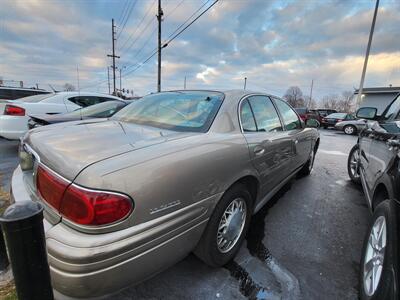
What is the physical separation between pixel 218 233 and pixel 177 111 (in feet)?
3.96

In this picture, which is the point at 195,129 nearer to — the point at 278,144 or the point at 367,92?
the point at 278,144

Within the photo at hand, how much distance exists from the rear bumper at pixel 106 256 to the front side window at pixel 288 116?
248 centimetres

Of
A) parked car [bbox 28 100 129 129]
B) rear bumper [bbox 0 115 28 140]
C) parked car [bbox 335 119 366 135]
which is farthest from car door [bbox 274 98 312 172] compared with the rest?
parked car [bbox 335 119 366 135]

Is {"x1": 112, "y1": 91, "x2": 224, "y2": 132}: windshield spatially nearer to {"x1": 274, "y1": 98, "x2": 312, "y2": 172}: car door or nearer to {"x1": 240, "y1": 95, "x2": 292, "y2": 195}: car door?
{"x1": 240, "y1": 95, "x2": 292, "y2": 195}: car door

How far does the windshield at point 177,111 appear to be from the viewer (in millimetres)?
2207

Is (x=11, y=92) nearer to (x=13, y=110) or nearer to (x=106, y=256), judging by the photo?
(x=13, y=110)

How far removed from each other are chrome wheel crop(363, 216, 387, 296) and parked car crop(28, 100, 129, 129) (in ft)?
14.8

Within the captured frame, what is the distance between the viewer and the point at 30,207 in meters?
1.05

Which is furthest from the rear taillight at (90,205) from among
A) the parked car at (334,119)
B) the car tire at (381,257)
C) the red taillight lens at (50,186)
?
the parked car at (334,119)

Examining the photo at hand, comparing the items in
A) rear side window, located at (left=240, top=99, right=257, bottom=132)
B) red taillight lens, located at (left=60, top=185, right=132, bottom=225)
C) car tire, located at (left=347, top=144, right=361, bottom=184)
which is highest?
rear side window, located at (left=240, top=99, right=257, bottom=132)

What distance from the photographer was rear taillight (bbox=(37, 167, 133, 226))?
129 cm

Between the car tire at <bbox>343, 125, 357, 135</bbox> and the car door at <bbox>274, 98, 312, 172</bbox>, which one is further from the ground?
the car door at <bbox>274, 98, 312, 172</bbox>

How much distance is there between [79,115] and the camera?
15.8 ft

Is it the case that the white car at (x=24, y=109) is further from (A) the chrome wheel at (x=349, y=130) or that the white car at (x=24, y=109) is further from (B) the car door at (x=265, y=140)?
(A) the chrome wheel at (x=349, y=130)
